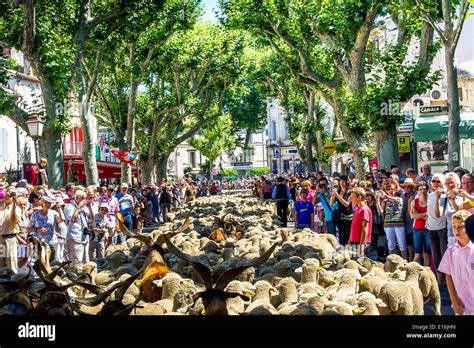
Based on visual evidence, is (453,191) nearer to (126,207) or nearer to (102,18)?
(126,207)

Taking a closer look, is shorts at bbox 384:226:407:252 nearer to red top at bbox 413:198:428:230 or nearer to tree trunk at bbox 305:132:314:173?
red top at bbox 413:198:428:230

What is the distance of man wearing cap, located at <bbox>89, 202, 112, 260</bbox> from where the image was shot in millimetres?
13752

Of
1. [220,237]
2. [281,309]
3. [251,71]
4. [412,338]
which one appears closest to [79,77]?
[220,237]

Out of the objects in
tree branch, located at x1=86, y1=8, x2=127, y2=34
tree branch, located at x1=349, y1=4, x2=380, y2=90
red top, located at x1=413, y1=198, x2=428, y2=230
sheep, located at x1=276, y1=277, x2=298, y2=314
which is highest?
tree branch, located at x1=86, y1=8, x2=127, y2=34

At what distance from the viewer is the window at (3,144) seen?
31.4m

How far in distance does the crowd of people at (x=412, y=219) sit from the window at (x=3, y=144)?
718 inches

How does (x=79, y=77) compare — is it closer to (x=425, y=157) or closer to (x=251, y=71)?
(x=425, y=157)

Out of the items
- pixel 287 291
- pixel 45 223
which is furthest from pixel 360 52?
pixel 287 291

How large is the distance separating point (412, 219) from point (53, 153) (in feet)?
30.5

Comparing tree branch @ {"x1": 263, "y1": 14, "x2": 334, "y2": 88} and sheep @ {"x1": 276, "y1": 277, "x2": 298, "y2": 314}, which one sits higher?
tree branch @ {"x1": 263, "y1": 14, "x2": 334, "y2": 88}

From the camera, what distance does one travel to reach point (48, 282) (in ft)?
19.1

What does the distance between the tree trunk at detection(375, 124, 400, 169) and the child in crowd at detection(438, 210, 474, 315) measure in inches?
577

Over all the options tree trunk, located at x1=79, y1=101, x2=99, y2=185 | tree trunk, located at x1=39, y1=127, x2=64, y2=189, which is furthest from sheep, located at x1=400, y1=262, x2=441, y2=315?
tree trunk, located at x1=79, y1=101, x2=99, y2=185

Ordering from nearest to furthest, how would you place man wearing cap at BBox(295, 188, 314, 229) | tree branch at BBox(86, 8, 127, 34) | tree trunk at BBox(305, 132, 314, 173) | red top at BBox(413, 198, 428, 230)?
red top at BBox(413, 198, 428, 230), man wearing cap at BBox(295, 188, 314, 229), tree branch at BBox(86, 8, 127, 34), tree trunk at BBox(305, 132, 314, 173)
